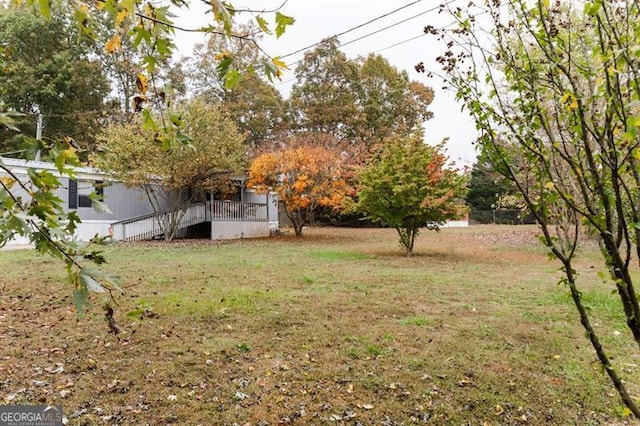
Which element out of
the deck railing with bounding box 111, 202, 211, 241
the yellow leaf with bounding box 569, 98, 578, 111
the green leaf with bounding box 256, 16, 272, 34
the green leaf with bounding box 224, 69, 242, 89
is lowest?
the deck railing with bounding box 111, 202, 211, 241

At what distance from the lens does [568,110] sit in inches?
66.4

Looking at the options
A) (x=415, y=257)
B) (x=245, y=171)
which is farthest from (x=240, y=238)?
→ (x=415, y=257)

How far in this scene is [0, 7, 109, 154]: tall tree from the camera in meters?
21.0

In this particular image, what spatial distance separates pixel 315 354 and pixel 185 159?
36.8 feet

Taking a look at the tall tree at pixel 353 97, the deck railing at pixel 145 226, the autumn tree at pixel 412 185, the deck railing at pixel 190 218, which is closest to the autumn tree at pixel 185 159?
the deck railing at pixel 145 226

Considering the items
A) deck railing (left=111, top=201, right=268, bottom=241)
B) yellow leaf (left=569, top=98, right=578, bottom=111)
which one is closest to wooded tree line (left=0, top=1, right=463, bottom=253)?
deck railing (left=111, top=201, right=268, bottom=241)

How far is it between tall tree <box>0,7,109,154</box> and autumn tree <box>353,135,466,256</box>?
52.9 ft

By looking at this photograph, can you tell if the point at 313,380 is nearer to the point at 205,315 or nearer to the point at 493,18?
the point at 205,315

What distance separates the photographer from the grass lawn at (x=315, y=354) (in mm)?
3260

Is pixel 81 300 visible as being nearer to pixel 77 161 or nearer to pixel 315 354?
pixel 77 161

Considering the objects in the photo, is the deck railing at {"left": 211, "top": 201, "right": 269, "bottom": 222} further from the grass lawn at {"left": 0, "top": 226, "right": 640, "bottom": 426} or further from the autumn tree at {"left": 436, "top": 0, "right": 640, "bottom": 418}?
the autumn tree at {"left": 436, "top": 0, "right": 640, "bottom": 418}

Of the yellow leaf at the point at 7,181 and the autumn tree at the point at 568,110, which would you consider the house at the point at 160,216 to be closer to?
the yellow leaf at the point at 7,181

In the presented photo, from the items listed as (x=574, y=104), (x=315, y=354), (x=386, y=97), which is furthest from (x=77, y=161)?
(x=386, y=97)

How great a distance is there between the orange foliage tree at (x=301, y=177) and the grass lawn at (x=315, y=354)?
350 inches
